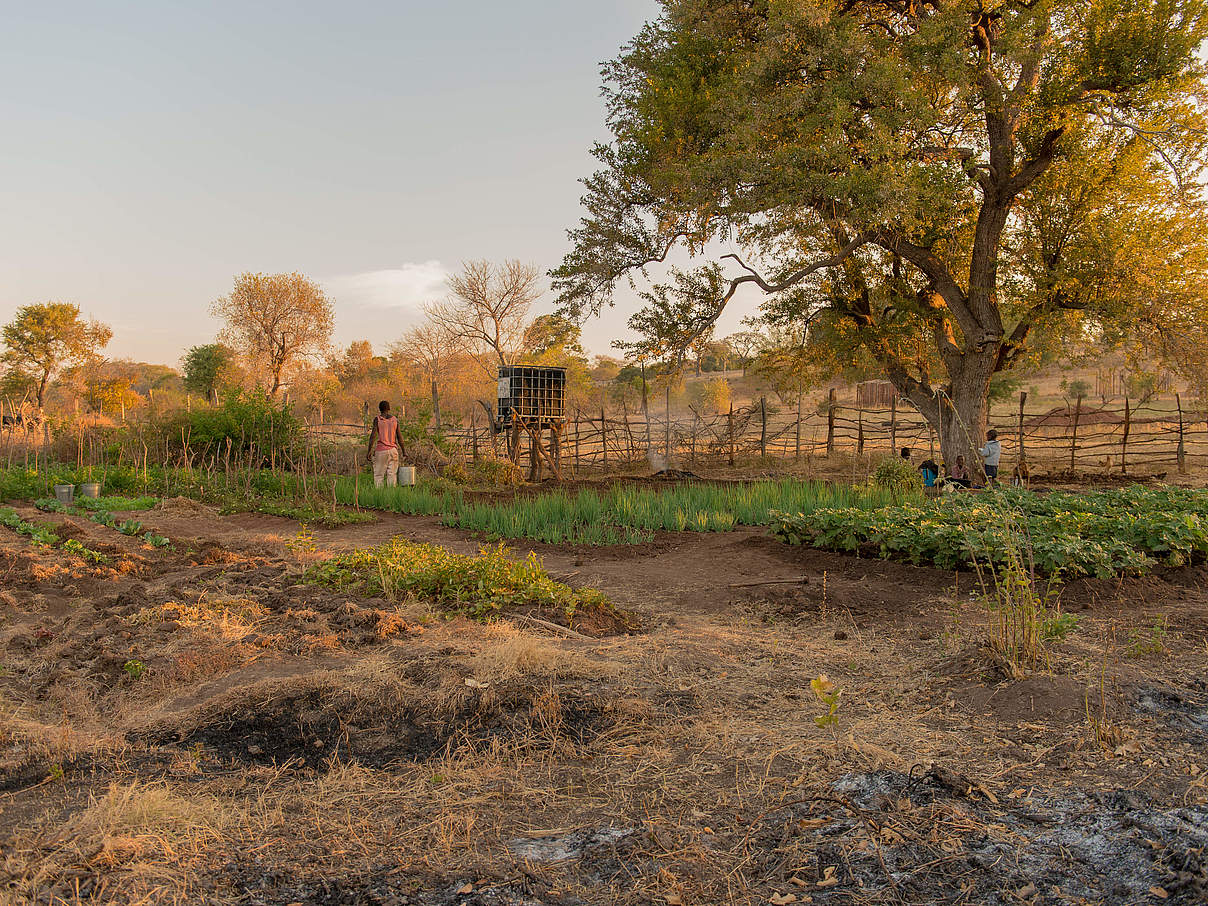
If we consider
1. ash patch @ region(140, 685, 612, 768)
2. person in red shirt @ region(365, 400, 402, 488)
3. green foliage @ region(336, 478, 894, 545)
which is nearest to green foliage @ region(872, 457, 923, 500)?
green foliage @ region(336, 478, 894, 545)

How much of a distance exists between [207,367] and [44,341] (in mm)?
6255

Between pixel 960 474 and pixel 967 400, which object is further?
pixel 967 400

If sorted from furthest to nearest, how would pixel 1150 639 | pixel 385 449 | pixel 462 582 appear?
1. pixel 385 449
2. pixel 462 582
3. pixel 1150 639

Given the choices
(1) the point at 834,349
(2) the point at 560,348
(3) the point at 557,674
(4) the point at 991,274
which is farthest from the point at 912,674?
(2) the point at 560,348

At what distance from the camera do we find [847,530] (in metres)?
6.87

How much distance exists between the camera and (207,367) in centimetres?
3325

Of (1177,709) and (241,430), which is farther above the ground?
(241,430)

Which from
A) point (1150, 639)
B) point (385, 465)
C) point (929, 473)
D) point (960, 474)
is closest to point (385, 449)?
point (385, 465)

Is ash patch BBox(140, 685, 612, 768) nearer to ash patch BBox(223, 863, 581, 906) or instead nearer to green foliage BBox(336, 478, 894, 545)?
ash patch BBox(223, 863, 581, 906)

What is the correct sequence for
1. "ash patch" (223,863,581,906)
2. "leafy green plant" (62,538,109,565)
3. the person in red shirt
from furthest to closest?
the person in red shirt, "leafy green plant" (62,538,109,565), "ash patch" (223,863,581,906)

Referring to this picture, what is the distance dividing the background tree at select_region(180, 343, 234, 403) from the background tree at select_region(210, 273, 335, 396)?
653 mm

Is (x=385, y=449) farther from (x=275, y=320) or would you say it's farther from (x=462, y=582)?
(x=275, y=320)

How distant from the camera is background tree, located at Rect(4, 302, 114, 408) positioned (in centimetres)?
3125

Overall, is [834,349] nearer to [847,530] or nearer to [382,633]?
[847,530]
